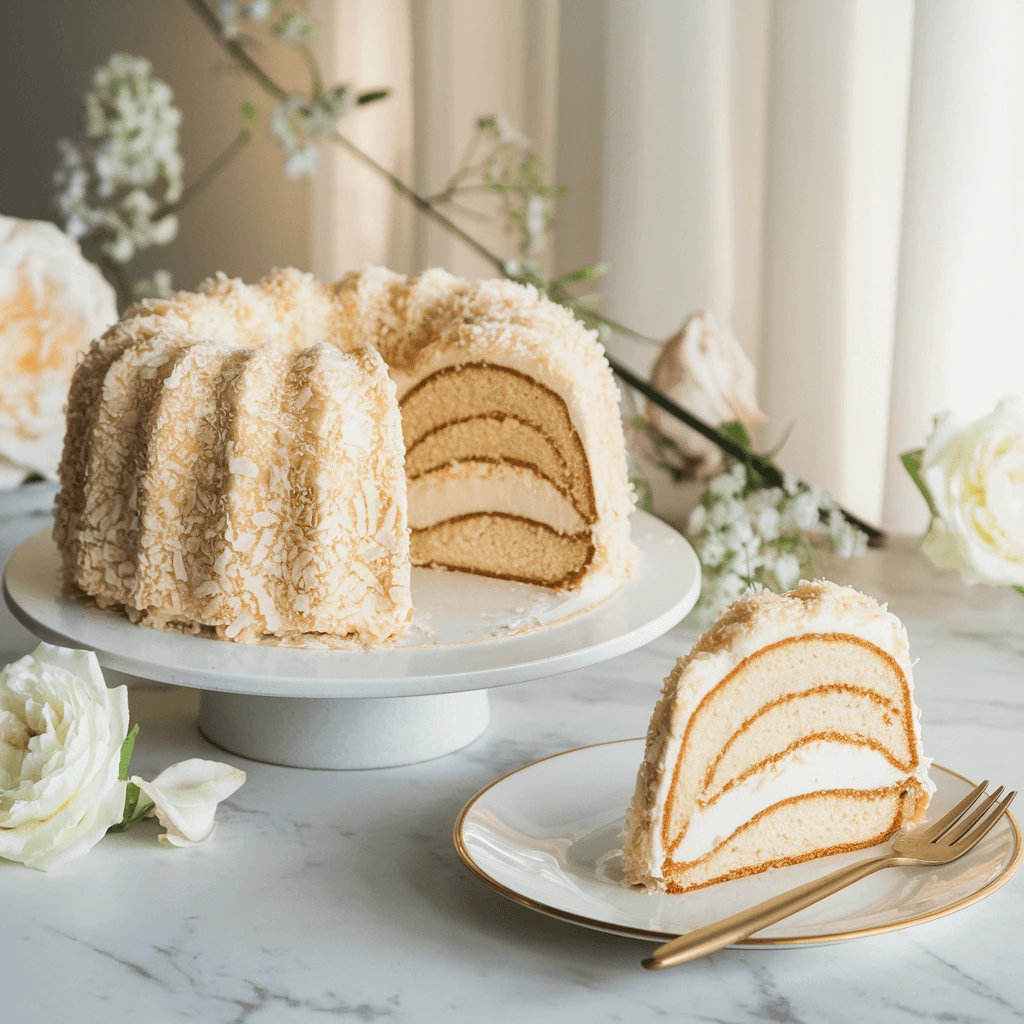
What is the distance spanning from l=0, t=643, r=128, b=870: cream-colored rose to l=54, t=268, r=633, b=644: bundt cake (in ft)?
0.50

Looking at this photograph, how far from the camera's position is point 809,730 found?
874mm

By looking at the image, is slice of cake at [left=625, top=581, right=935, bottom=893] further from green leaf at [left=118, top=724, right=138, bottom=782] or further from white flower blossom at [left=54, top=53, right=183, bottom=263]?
white flower blossom at [left=54, top=53, right=183, bottom=263]

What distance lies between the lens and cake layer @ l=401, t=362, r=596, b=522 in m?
1.23

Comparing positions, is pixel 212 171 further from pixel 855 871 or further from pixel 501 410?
pixel 855 871

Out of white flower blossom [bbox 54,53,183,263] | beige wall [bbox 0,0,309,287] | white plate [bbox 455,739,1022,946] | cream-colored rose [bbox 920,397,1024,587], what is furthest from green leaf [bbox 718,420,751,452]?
beige wall [bbox 0,0,309,287]

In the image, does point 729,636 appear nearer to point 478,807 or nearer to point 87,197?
point 478,807

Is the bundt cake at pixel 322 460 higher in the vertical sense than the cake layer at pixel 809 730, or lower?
higher

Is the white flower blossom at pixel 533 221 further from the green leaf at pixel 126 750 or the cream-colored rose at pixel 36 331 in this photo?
the green leaf at pixel 126 750

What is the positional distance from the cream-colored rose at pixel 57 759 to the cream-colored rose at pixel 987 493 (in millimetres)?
855

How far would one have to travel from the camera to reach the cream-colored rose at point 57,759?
86 cm

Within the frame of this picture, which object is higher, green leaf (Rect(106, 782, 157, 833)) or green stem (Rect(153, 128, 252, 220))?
green stem (Rect(153, 128, 252, 220))

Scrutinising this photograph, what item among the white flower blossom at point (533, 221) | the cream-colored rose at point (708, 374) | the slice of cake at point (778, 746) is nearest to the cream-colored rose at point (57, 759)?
the slice of cake at point (778, 746)

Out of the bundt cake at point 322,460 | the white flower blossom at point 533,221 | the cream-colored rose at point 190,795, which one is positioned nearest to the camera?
the cream-colored rose at point 190,795

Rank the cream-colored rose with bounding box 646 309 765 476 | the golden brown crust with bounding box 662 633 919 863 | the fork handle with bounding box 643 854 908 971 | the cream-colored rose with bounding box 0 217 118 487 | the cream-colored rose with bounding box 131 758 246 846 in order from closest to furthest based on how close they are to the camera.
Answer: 1. the fork handle with bounding box 643 854 908 971
2. the golden brown crust with bounding box 662 633 919 863
3. the cream-colored rose with bounding box 131 758 246 846
4. the cream-colored rose with bounding box 0 217 118 487
5. the cream-colored rose with bounding box 646 309 765 476
